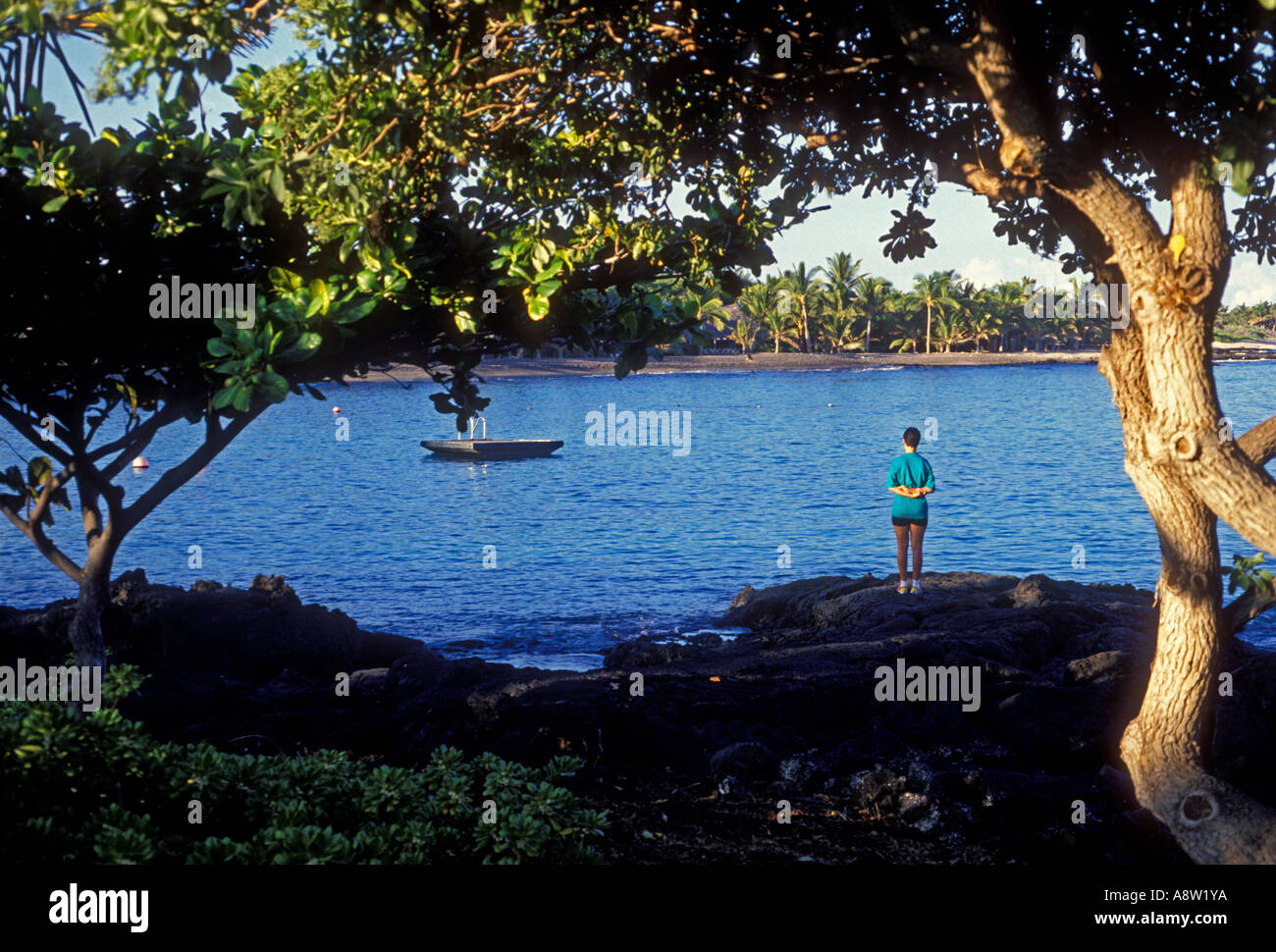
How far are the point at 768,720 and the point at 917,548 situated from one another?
651cm

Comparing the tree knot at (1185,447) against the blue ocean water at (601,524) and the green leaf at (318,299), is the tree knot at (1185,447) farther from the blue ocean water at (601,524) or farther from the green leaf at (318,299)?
the blue ocean water at (601,524)

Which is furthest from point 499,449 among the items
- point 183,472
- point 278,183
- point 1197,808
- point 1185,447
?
point 278,183

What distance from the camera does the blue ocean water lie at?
24844mm

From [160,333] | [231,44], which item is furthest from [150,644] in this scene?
[231,44]

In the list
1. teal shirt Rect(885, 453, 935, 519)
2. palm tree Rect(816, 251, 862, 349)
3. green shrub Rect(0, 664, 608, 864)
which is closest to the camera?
green shrub Rect(0, 664, 608, 864)

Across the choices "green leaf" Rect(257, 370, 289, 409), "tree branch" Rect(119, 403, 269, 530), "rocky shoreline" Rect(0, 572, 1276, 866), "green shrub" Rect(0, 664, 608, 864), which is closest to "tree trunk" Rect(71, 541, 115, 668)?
"tree branch" Rect(119, 403, 269, 530)

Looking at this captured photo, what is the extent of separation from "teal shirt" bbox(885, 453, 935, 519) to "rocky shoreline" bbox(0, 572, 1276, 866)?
58.1 inches

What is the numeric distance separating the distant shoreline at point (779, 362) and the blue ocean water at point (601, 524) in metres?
45.9

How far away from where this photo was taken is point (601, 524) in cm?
3841

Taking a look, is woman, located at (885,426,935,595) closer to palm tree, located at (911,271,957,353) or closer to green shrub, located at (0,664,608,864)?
green shrub, located at (0,664,608,864)

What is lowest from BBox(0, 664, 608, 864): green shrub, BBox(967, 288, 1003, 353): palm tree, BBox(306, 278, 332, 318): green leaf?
BBox(0, 664, 608, 864): green shrub

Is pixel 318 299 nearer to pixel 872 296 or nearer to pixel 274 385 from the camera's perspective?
pixel 274 385

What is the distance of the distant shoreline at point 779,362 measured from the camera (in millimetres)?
133125

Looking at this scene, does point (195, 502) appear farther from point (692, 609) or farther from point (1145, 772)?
point (1145, 772)
